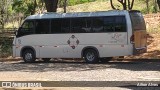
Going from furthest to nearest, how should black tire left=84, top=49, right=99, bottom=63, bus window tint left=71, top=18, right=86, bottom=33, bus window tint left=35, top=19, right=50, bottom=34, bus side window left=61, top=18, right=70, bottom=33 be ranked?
bus window tint left=35, top=19, right=50, bottom=34 → bus side window left=61, top=18, right=70, bottom=33 → bus window tint left=71, top=18, right=86, bottom=33 → black tire left=84, top=49, right=99, bottom=63

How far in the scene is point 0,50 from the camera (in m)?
31.7

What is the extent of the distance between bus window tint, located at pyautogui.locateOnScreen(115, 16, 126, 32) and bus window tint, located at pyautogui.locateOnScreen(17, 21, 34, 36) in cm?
534

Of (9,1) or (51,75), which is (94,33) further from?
(9,1)

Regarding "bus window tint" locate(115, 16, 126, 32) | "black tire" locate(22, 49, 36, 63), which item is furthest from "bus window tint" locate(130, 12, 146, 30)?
"black tire" locate(22, 49, 36, 63)

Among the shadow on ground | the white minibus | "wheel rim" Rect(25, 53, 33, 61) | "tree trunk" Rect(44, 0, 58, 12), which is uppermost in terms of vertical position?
"tree trunk" Rect(44, 0, 58, 12)

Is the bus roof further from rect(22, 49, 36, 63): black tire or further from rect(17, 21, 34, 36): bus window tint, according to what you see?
rect(22, 49, 36, 63): black tire

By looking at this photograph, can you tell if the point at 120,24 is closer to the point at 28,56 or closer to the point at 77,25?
the point at 77,25

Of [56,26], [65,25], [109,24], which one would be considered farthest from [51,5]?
[109,24]

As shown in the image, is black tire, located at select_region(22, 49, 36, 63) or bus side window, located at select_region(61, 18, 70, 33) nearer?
bus side window, located at select_region(61, 18, 70, 33)

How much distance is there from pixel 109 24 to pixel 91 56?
2032 millimetres

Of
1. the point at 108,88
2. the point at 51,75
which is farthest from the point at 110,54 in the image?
the point at 108,88

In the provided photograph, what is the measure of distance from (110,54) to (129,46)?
116cm

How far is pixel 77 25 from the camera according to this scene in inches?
926

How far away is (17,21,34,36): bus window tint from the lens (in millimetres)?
24987
